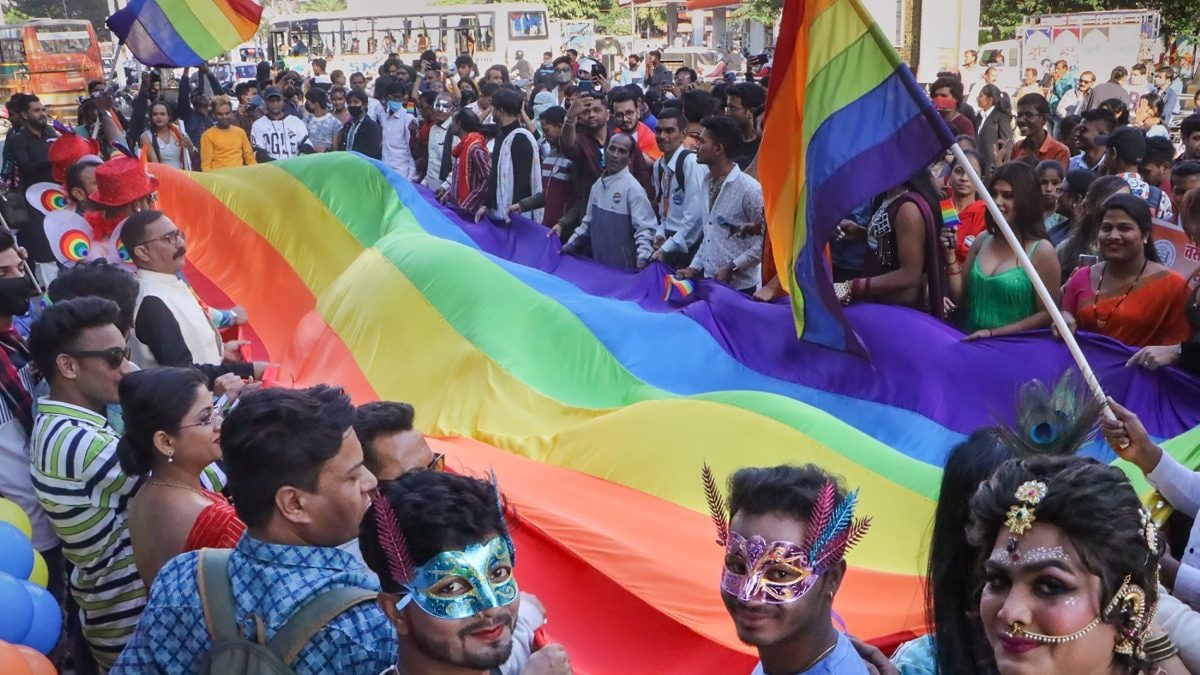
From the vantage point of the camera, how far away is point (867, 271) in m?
5.74

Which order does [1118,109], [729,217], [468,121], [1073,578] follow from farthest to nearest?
[1118,109], [468,121], [729,217], [1073,578]

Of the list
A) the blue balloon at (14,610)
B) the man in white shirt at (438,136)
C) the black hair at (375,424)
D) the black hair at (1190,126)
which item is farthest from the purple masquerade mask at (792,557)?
the man in white shirt at (438,136)

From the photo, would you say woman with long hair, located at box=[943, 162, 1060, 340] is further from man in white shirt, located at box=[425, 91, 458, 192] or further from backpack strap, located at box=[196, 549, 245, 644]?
man in white shirt, located at box=[425, 91, 458, 192]

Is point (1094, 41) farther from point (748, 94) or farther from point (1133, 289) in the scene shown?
A: point (1133, 289)

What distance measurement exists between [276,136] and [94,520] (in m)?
11.4

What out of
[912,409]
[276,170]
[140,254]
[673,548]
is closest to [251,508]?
[673,548]

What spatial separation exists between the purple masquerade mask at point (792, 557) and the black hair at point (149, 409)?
155 centimetres

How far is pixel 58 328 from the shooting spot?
12.4ft

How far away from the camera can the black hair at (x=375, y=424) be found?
127 inches

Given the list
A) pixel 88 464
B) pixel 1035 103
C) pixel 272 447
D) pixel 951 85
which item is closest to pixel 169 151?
pixel 951 85

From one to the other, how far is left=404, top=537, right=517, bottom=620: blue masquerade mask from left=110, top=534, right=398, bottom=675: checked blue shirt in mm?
229

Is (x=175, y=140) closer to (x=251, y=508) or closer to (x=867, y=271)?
(x=867, y=271)

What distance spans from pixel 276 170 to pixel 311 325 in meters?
2.43

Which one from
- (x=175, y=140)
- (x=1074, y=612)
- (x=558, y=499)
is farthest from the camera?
(x=175, y=140)
